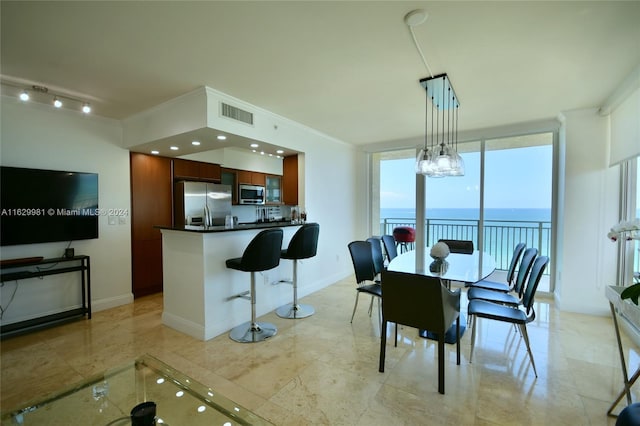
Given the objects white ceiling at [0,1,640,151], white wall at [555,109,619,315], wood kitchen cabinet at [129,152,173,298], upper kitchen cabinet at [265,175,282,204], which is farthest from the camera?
upper kitchen cabinet at [265,175,282,204]

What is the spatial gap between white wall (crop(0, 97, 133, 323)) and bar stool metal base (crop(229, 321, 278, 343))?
204 centimetres

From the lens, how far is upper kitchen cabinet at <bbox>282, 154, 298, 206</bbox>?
4473mm

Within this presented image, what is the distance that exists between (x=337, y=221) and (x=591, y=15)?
3948 mm

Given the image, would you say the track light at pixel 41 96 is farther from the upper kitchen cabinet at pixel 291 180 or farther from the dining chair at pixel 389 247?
the dining chair at pixel 389 247

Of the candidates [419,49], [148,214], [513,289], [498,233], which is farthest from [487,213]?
[148,214]

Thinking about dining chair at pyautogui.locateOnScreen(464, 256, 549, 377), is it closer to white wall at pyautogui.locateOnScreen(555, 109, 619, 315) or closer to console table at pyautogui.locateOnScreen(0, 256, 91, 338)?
white wall at pyautogui.locateOnScreen(555, 109, 619, 315)

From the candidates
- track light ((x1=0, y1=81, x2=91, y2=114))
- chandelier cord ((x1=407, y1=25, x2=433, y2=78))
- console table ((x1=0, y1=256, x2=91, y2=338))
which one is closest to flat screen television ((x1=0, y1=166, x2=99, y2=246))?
console table ((x1=0, y1=256, x2=91, y2=338))

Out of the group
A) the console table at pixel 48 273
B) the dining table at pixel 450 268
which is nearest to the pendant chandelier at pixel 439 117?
the dining table at pixel 450 268

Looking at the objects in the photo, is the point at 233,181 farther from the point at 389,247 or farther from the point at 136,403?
the point at 136,403

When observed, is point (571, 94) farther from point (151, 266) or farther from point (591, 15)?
point (151, 266)

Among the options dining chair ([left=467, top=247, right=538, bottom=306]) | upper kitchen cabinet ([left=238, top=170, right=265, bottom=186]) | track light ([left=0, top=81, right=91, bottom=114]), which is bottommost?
dining chair ([left=467, top=247, right=538, bottom=306])

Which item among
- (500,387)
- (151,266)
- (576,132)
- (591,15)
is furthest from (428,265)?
(151,266)

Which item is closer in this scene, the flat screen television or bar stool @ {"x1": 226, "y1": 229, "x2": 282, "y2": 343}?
bar stool @ {"x1": 226, "y1": 229, "x2": 282, "y2": 343}

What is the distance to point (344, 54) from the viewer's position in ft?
7.49
